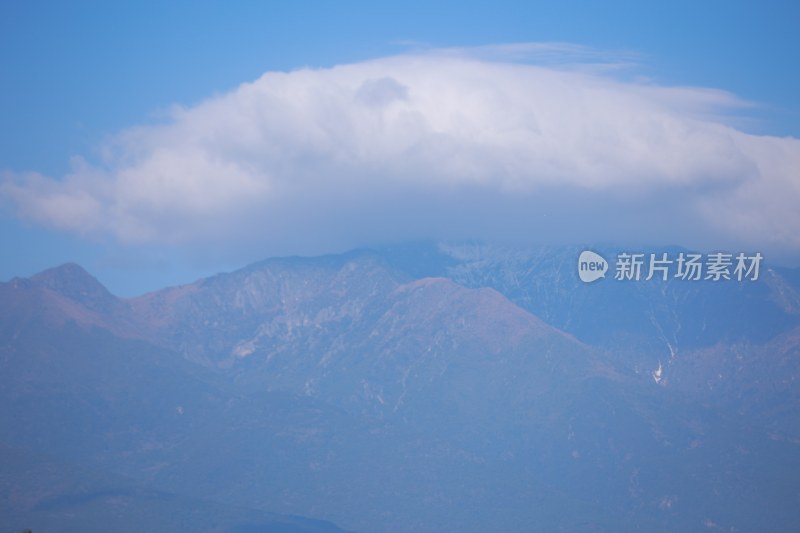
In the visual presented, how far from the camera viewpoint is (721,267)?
184875mm

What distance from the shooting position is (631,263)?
6983 inches

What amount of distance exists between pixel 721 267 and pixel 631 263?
15.8m
